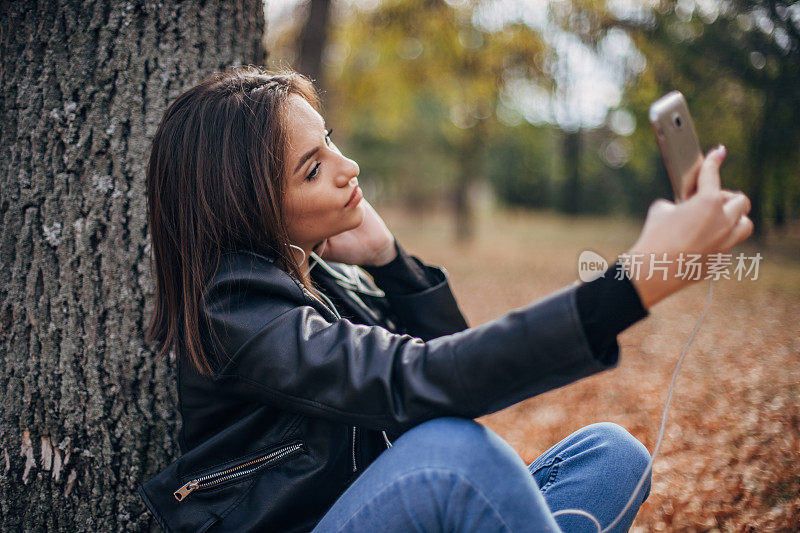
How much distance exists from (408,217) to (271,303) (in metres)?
26.6

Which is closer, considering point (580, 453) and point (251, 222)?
point (251, 222)

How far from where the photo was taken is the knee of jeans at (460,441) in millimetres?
1224

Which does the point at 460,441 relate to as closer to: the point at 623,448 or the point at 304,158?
the point at 623,448

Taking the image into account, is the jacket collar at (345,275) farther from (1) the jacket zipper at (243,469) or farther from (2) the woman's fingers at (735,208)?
(2) the woman's fingers at (735,208)

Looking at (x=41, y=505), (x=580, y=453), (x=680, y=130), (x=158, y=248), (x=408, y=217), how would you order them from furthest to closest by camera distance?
(x=408, y=217)
(x=41, y=505)
(x=580, y=453)
(x=158, y=248)
(x=680, y=130)

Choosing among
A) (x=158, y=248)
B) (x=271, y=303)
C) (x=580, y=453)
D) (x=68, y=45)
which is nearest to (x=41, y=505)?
(x=158, y=248)

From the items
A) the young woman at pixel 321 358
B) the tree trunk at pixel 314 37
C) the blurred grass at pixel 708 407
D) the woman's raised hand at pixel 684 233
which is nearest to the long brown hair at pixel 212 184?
the young woman at pixel 321 358

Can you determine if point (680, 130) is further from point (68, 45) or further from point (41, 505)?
point (41, 505)

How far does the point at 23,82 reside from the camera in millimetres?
1991

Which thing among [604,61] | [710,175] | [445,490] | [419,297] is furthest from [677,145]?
[604,61]

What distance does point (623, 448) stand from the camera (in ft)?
5.57

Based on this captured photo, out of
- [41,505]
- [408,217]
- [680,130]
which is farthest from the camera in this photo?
[408,217]

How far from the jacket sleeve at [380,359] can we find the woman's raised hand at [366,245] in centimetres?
63

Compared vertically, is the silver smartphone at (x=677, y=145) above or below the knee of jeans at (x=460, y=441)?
above
